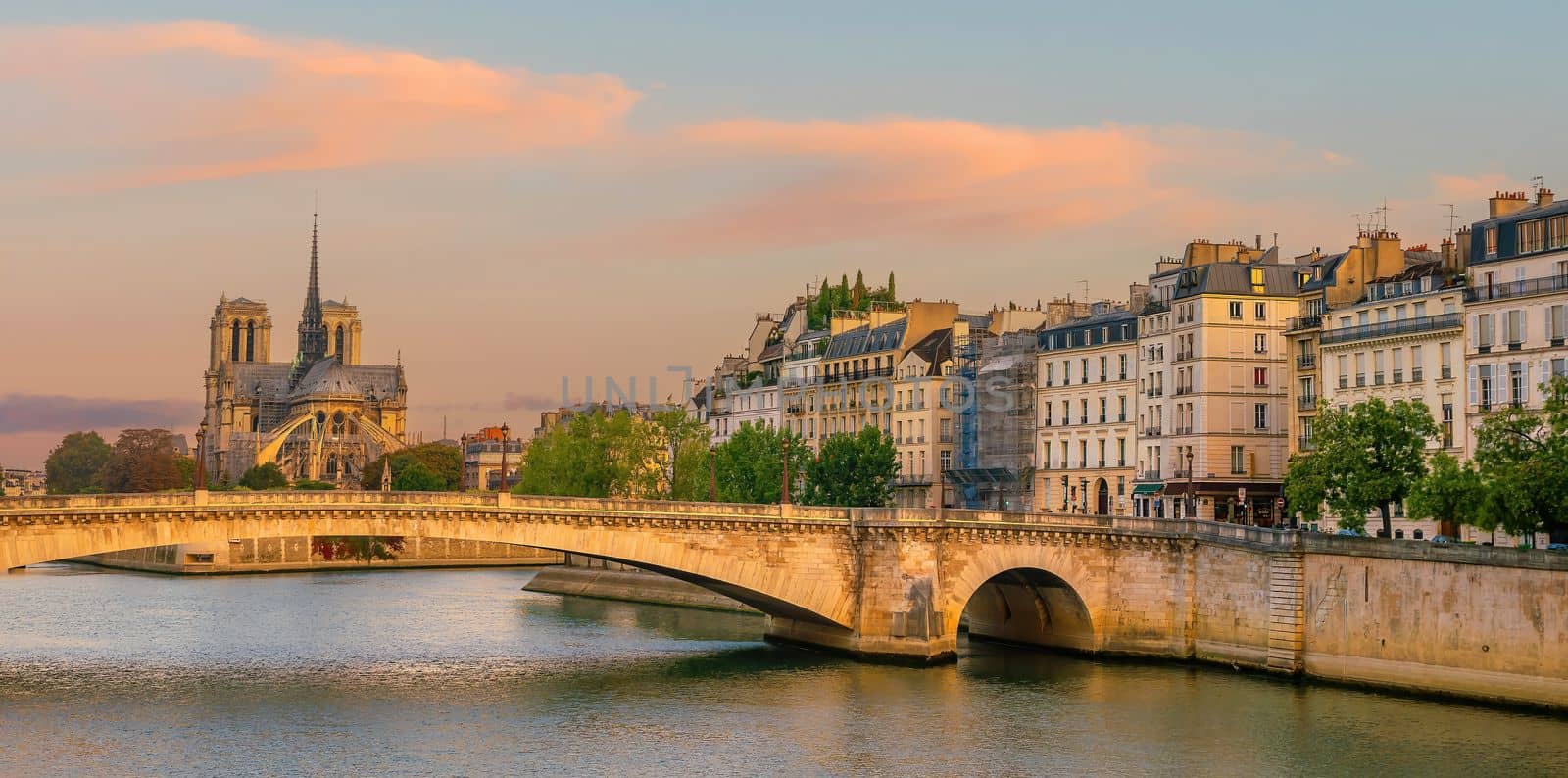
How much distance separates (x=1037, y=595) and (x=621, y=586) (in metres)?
30.2

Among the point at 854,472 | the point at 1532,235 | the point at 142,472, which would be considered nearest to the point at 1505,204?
the point at 1532,235

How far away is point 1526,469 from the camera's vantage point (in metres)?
47.2

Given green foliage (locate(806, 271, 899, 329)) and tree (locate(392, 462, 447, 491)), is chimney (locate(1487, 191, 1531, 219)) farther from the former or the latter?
tree (locate(392, 462, 447, 491))

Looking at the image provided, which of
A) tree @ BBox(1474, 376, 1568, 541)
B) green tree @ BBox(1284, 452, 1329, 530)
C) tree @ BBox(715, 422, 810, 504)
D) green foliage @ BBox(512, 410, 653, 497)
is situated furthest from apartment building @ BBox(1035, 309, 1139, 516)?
tree @ BBox(1474, 376, 1568, 541)

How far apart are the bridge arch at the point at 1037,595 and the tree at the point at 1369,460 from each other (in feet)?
24.8

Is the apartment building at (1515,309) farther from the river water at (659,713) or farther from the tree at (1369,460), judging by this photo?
the river water at (659,713)

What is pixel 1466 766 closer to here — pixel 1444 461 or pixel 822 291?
pixel 1444 461

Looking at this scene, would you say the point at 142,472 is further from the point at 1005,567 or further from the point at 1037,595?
the point at 1005,567

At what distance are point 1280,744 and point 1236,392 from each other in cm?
3161

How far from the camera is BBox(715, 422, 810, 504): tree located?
9056 centimetres

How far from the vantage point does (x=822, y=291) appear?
11069 cm

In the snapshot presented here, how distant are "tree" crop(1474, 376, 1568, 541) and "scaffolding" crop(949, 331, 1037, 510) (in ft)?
115

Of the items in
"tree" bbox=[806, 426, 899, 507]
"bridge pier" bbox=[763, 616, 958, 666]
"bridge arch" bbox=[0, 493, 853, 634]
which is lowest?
"bridge pier" bbox=[763, 616, 958, 666]

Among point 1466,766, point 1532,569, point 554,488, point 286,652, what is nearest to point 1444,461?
point 1532,569
